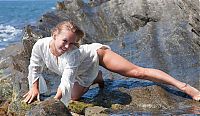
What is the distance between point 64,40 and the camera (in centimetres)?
730

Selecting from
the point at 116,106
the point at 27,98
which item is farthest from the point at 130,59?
the point at 27,98

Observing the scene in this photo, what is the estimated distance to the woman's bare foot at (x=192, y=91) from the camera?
7875mm

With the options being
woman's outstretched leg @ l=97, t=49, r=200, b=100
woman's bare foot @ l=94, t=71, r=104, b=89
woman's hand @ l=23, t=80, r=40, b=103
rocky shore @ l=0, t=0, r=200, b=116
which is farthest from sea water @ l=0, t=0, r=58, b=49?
woman's hand @ l=23, t=80, r=40, b=103

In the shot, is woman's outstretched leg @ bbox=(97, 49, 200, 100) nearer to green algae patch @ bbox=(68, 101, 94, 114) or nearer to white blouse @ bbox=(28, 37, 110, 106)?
white blouse @ bbox=(28, 37, 110, 106)

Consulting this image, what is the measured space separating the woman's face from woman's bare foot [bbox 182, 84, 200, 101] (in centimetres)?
203

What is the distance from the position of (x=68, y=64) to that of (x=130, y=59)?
124 inches

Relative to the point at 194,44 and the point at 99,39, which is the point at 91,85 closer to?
the point at 194,44

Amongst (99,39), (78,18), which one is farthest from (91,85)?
(78,18)

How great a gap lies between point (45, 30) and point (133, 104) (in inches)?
244

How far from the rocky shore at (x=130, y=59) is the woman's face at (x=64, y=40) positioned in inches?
31.5

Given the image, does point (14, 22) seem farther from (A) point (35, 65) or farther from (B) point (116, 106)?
(B) point (116, 106)

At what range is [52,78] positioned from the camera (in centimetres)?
981

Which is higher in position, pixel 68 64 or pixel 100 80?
pixel 68 64

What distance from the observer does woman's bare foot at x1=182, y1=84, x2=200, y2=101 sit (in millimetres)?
7875
